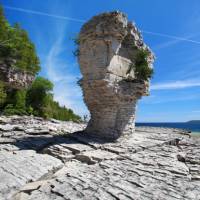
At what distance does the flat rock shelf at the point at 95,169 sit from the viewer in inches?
354

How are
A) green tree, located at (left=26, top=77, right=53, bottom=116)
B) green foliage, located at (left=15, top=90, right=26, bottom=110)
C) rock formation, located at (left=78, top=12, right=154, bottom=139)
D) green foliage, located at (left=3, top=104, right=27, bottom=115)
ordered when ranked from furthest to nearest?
green tree, located at (left=26, top=77, right=53, bottom=116)
green foliage, located at (left=15, top=90, right=26, bottom=110)
green foliage, located at (left=3, top=104, right=27, bottom=115)
rock formation, located at (left=78, top=12, right=154, bottom=139)

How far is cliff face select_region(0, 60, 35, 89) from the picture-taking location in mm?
32438

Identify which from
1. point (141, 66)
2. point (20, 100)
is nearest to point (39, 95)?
point (20, 100)

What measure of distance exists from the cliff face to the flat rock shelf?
16.4 metres

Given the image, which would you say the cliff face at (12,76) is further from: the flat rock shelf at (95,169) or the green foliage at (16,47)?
the flat rock shelf at (95,169)

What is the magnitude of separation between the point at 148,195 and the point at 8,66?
29073mm

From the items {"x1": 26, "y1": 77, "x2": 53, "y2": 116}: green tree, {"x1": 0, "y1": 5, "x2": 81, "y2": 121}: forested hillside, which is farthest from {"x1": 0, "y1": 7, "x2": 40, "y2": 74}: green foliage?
{"x1": 26, "y1": 77, "x2": 53, "y2": 116}: green tree

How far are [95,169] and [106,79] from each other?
273 inches

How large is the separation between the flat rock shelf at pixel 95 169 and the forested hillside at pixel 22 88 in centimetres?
1684

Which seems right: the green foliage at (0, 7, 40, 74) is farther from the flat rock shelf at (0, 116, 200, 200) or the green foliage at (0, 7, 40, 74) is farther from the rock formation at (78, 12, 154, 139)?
the flat rock shelf at (0, 116, 200, 200)

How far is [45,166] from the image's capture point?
38.0 ft

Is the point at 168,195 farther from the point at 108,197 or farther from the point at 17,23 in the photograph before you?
the point at 17,23

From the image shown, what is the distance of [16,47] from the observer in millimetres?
34375

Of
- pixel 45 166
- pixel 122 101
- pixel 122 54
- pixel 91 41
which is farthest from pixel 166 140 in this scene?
pixel 45 166
